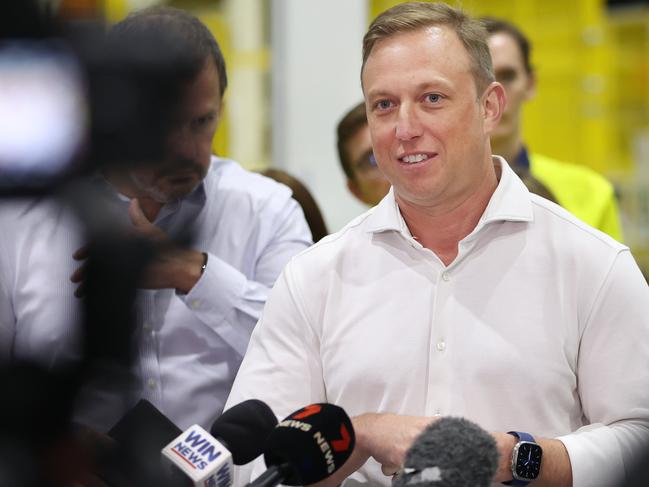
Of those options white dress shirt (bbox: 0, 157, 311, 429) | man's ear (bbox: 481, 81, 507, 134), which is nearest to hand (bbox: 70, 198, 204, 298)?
white dress shirt (bbox: 0, 157, 311, 429)

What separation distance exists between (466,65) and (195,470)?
930 millimetres

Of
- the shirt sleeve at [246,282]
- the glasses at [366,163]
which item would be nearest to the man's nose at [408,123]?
the shirt sleeve at [246,282]

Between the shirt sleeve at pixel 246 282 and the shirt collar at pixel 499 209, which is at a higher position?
the shirt collar at pixel 499 209

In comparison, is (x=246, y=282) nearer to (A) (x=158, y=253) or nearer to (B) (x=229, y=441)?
(B) (x=229, y=441)

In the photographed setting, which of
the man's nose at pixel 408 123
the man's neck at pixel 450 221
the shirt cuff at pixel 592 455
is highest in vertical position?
the man's nose at pixel 408 123

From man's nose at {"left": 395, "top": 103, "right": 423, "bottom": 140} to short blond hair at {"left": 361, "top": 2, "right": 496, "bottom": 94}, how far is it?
134 mm

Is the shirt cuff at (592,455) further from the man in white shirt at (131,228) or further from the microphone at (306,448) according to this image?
the man in white shirt at (131,228)

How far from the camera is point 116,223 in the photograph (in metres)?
0.43

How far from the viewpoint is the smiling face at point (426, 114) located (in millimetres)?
1498

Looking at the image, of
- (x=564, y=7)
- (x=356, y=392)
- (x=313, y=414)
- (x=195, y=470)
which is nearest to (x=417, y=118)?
(x=356, y=392)

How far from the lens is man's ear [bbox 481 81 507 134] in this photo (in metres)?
1.59

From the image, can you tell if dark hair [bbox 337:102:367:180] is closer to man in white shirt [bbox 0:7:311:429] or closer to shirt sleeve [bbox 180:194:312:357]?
shirt sleeve [bbox 180:194:312:357]

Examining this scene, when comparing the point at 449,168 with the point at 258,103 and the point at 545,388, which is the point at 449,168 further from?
the point at 258,103

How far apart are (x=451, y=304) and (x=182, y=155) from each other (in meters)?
1.10
